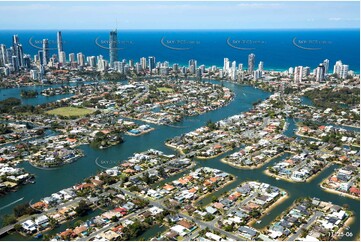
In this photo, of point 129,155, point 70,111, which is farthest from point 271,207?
point 70,111

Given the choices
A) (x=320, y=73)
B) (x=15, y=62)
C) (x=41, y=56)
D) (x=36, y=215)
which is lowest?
(x=36, y=215)

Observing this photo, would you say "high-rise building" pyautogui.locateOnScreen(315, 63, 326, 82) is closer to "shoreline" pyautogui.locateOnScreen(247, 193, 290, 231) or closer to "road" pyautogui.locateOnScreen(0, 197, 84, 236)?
"shoreline" pyautogui.locateOnScreen(247, 193, 290, 231)

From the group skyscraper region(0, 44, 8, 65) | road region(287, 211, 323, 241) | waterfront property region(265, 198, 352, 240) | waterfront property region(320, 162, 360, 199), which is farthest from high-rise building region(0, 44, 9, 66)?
road region(287, 211, 323, 241)

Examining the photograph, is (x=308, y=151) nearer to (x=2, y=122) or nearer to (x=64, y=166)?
(x=64, y=166)

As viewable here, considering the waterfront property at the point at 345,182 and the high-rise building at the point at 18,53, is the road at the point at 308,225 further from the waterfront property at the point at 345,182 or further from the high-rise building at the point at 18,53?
the high-rise building at the point at 18,53

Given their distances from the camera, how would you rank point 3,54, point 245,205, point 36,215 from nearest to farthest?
1. point 36,215
2. point 245,205
3. point 3,54

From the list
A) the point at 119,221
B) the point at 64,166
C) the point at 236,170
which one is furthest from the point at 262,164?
the point at 64,166

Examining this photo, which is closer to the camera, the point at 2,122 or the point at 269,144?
the point at 269,144

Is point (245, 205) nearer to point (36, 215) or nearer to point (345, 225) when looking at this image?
point (345, 225)

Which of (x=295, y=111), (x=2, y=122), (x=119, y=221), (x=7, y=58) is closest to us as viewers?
(x=119, y=221)
